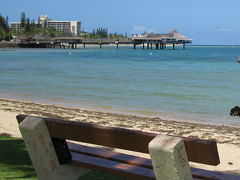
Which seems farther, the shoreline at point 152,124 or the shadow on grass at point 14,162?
the shoreline at point 152,124

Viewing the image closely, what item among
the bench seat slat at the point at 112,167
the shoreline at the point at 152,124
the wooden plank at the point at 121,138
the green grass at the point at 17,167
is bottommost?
the shoreline at the point at 152,124

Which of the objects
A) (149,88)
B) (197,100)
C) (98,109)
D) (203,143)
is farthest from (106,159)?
(149,88)

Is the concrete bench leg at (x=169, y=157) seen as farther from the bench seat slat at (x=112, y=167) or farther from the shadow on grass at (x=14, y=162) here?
the shadow on grass at (x=14, y=162)

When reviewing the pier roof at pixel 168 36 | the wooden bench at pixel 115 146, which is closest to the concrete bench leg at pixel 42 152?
the wooden bench at pixel 115 146

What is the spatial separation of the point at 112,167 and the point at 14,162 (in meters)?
2.65

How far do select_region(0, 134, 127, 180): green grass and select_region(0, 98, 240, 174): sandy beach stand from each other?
2.38 metres

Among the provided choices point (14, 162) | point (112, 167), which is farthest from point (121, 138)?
point (14, 162)

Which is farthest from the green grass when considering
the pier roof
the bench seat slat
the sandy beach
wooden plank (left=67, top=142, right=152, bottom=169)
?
the pier roof

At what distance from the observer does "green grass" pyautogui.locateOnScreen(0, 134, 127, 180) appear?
449cm

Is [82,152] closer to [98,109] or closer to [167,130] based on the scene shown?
[167,130]

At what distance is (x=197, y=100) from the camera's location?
1739cm

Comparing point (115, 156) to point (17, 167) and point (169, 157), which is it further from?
point (17, 167)

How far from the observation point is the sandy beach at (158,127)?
7738 mm

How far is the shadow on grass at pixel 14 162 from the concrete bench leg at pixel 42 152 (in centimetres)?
132
